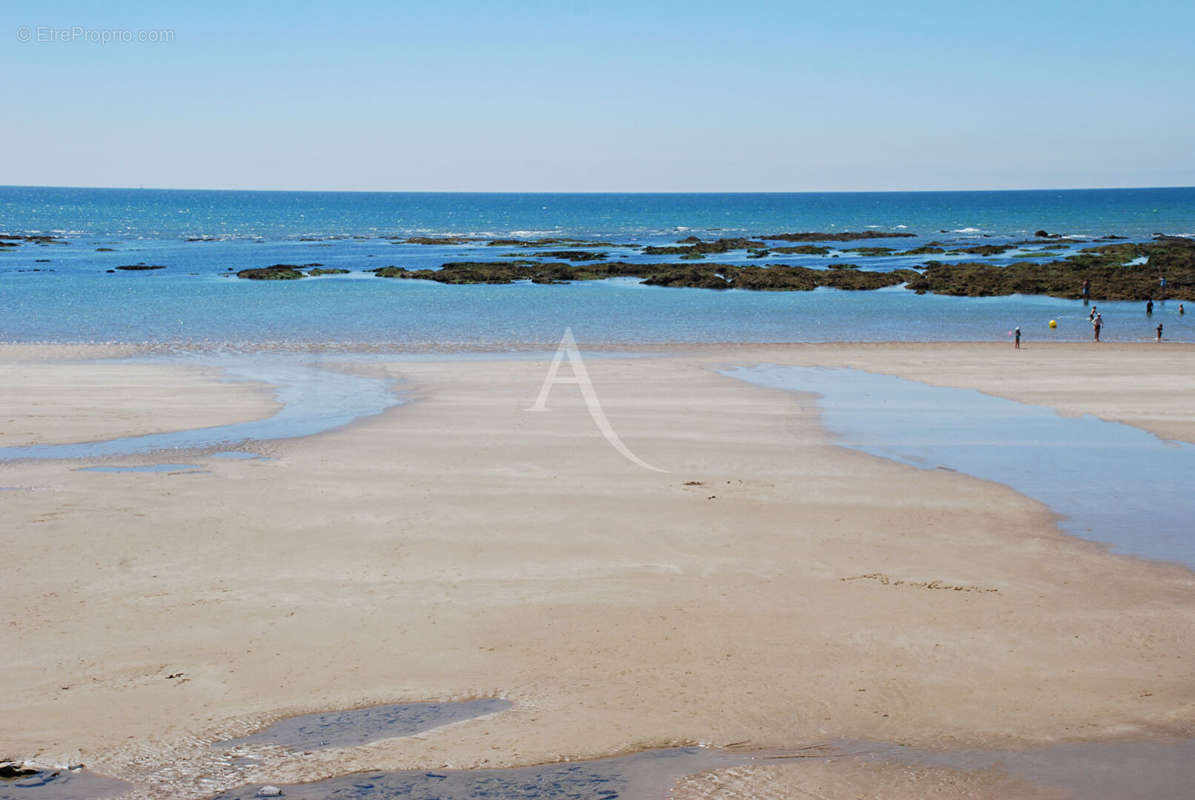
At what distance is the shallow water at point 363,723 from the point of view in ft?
26.3

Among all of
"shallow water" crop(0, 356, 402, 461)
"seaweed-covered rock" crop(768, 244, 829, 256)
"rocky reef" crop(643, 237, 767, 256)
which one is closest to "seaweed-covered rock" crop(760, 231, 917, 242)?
"rocky reef" crop(643, 237, 767, 256)

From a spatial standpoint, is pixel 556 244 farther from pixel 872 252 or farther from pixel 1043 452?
pixel 1043 452

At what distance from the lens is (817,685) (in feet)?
29.7

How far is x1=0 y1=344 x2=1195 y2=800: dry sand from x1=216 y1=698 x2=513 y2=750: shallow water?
6.6 inches

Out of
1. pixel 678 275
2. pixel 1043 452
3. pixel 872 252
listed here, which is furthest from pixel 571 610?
pixel 872 252

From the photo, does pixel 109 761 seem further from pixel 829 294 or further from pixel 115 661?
pixel 829 294

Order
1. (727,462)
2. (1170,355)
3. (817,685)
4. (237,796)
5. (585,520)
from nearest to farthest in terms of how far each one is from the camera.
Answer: (237,796)
(817,685)
(585,520)
(727,462)
(1170,355)

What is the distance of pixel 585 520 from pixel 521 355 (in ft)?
63.7

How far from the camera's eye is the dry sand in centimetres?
822

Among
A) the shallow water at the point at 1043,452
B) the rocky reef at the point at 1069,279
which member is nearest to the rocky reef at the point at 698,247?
the rocky reef at the point at 1069,279

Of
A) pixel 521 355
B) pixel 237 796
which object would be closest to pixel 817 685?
pixel 237 796

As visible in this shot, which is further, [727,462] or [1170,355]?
[1170,355]

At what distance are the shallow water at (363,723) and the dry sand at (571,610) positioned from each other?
0.17 metres

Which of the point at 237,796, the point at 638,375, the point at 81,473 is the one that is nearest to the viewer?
the point at 237,796
